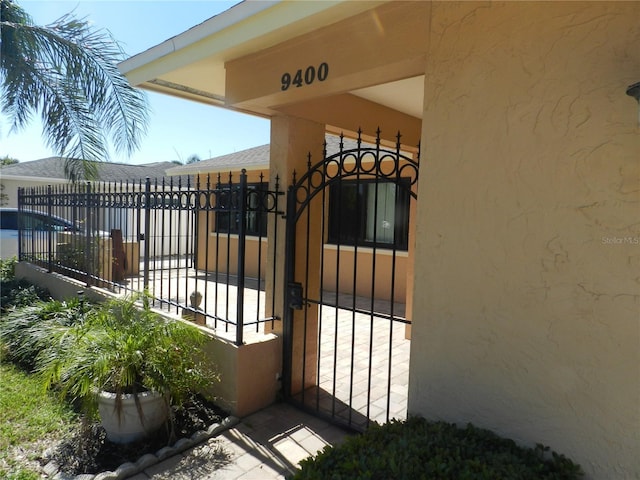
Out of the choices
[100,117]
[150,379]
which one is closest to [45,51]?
[100,117]

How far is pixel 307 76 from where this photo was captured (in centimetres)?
339

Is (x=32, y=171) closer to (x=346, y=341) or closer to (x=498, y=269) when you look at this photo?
(x=346, y=341)

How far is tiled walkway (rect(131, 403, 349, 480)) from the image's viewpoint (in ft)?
9.89

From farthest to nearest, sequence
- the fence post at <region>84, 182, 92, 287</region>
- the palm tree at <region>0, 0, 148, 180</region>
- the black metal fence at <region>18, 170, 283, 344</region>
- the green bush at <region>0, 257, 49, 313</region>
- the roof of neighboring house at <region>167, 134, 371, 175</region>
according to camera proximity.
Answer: the roof of neighboring house at <region>167, 134, 371, 175</region> < the palm tree at <region>0, 0, 148, 180</region> < the green bush at <region>0, 257, 49, 313</region> < the fence post at <region>84, 182, 92, 287</region> < the black metal fence at <region>18, 170, 283, 344</region>

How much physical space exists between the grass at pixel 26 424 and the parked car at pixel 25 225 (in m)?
3.66

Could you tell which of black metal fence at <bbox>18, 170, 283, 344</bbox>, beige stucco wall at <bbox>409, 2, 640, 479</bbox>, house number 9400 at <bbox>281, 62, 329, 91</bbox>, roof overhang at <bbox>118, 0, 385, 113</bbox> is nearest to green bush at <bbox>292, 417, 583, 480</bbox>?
beige stucco wall at <bbox>409, 2, 640, 479</bbox>

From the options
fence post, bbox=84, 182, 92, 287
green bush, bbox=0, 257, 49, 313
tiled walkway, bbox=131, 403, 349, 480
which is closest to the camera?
tiled walkway, bbox=131, 403, 349, 480

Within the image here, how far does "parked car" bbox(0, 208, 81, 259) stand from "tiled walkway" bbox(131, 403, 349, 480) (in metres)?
5.53

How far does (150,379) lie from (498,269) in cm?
282

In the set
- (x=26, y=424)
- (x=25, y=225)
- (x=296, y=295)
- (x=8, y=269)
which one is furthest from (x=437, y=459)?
(x=8, y=269)

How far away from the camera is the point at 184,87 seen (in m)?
4.51

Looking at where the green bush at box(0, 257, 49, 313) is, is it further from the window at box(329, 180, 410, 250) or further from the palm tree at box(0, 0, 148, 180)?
the window at box(329, 180, 410, 250)

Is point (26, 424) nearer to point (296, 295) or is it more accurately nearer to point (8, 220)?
point (296, 295)

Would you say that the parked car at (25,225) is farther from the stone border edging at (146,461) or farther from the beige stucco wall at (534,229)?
the beige stucco wall at (534,229)
